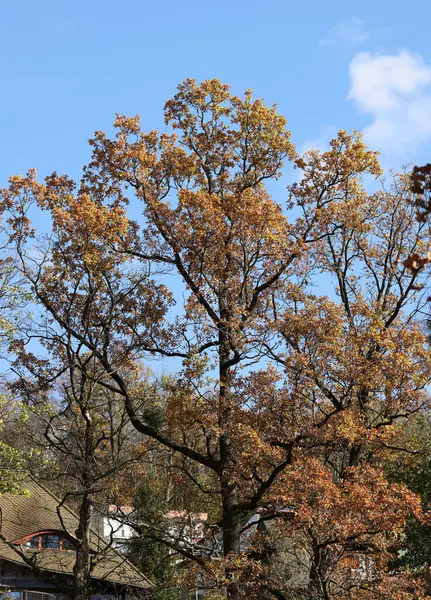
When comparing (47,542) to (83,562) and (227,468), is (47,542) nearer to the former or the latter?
(83,562)

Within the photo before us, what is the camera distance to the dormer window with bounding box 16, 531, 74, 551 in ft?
82.2

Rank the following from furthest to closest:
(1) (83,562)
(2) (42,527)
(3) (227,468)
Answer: (2) (42,527), (1) (83,562), (3) (227,468)

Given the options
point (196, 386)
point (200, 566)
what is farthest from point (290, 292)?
point (200, 566)

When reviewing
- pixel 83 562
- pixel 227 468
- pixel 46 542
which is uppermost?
pixel 227 468

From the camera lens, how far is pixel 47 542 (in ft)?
84.5

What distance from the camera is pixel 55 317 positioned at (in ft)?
64.2

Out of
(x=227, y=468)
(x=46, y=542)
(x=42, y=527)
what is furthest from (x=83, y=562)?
(x=46, y=542)

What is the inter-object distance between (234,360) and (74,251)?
5033 mm

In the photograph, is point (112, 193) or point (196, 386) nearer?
point (196, 386)

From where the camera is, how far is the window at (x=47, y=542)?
25.3m

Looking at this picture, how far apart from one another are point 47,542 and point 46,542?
55 mm

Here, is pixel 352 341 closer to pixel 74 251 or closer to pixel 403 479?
pixel 403 479

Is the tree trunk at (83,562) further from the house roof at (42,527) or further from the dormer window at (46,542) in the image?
the dormer window at (46,542)

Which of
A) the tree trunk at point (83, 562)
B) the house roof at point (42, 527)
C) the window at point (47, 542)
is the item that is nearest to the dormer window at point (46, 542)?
the window at point (47, 542)
